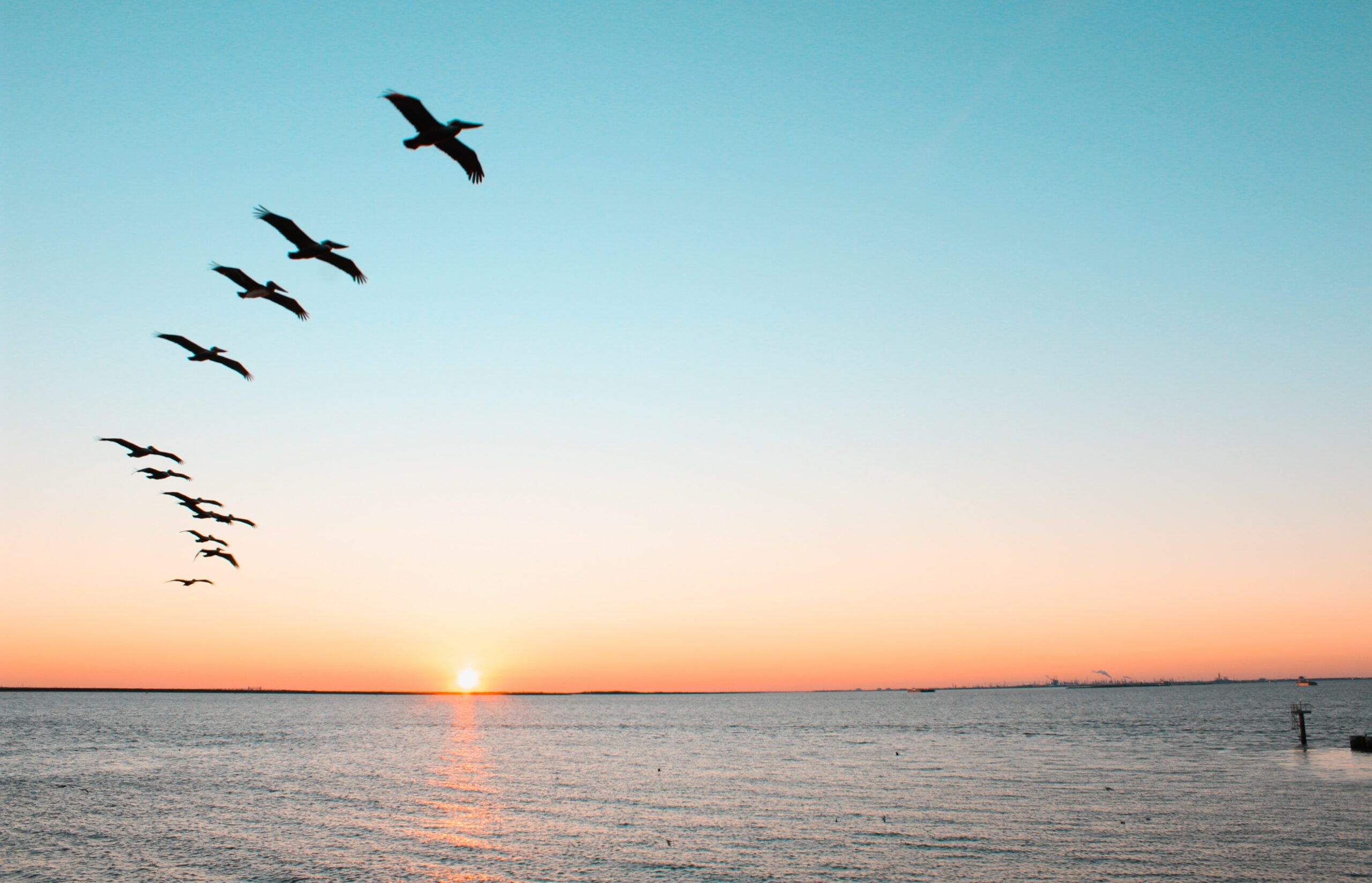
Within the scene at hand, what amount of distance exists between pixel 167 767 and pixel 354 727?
78.1 metres

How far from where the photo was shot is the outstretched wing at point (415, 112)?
1439 cm

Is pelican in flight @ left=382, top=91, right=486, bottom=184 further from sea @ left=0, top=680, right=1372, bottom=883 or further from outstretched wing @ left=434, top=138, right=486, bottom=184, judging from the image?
sea @ left=0, top=680, right=1372, bottom=883

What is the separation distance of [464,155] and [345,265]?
4.67m

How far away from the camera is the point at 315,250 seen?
18.6 metres

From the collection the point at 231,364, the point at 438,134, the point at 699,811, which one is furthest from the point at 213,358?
the point at 699,811

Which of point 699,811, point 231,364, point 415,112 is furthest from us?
point 699,811

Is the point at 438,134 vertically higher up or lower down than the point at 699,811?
higher up

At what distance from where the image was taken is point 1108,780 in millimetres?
56750

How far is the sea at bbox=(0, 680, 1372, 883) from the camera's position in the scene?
109 ft

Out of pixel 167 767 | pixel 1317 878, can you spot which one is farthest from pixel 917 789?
pixel 167 767

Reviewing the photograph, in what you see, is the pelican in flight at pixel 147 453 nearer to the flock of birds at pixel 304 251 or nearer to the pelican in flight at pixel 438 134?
the flock of birds at pixel 304 251

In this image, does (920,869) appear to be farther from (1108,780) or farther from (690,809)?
(1108,780)

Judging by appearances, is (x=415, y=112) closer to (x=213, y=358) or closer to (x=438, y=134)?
(x=438, y=134)

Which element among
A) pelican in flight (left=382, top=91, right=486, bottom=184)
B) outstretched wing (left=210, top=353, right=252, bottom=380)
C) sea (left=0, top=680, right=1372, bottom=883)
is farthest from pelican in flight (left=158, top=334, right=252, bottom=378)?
sea (left=0, top=680, right=1372, bottom=883)
